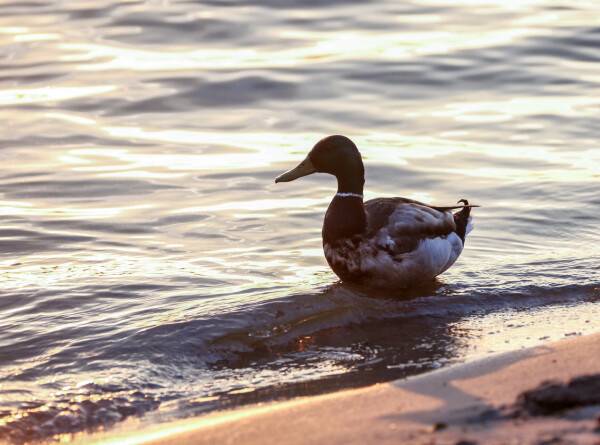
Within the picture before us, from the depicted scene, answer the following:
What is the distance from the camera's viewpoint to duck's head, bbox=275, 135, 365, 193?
25.2 ft

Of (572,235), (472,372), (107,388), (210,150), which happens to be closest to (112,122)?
(210,150)

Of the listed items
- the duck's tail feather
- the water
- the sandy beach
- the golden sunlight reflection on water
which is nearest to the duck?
the water

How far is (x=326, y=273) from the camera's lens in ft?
26.8

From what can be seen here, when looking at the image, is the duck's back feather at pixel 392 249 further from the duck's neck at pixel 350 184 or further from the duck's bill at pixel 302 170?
the duck's bill at pixel 302 170

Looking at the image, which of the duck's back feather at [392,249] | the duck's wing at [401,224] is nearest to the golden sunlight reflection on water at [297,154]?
the duck's wing at [401,224]

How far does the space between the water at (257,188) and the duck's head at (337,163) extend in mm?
867

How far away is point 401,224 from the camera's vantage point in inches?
299

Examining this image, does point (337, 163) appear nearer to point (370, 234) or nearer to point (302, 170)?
point (302, 170)

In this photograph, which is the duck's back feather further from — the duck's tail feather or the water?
the duck's tail feather

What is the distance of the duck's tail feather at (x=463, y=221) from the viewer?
8461 millimetres

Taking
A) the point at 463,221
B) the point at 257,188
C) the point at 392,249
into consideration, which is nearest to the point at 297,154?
the point at 257,188

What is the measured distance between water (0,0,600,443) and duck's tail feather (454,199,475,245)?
29 cm

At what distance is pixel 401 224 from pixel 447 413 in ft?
10.9

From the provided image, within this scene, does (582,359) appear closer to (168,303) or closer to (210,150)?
(168,303)
